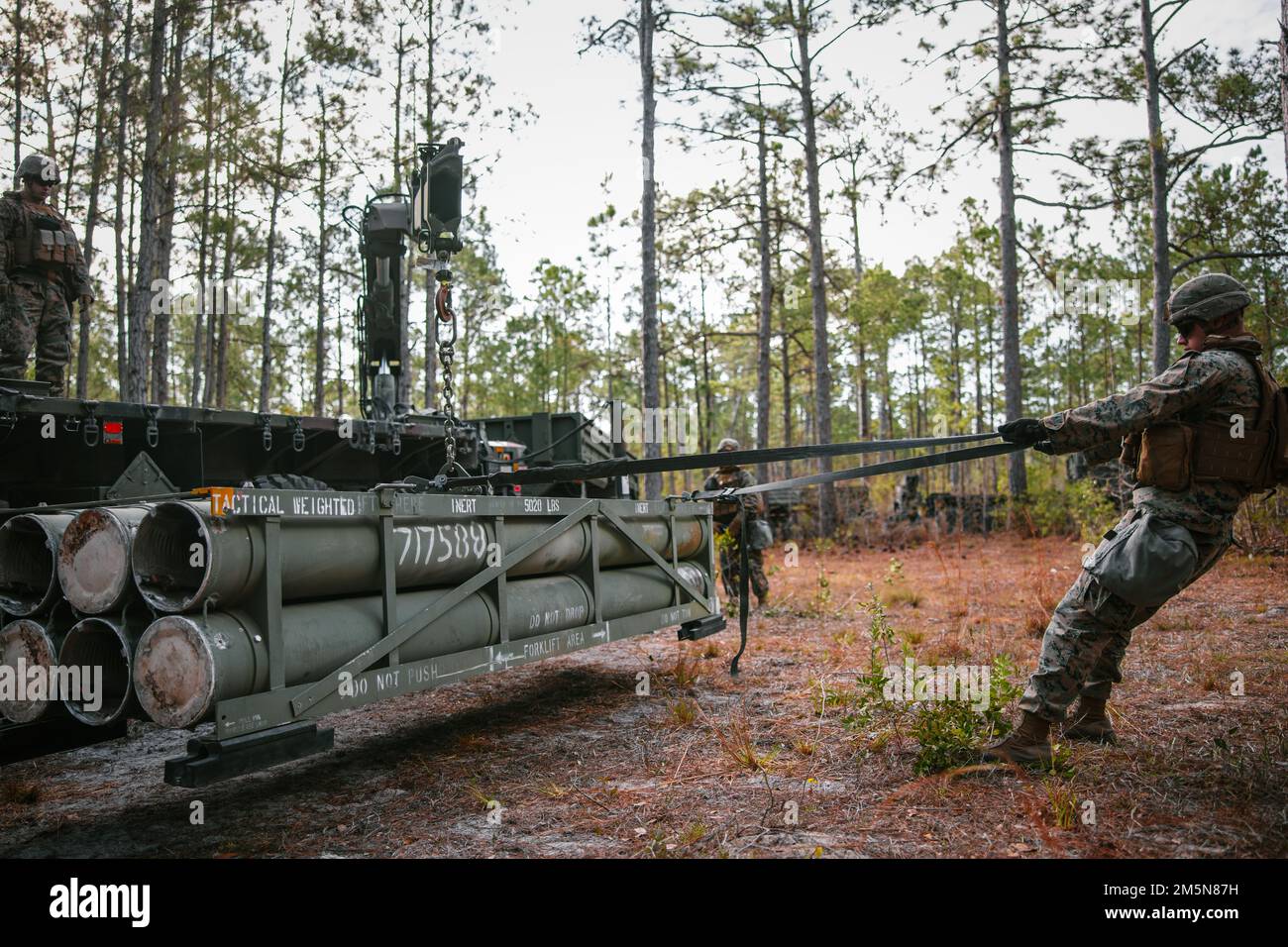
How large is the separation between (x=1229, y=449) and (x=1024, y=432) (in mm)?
936

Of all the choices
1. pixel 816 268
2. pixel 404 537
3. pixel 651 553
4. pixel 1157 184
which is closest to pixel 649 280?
pixel 816 268

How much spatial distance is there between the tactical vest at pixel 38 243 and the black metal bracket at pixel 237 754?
4628 millimetres

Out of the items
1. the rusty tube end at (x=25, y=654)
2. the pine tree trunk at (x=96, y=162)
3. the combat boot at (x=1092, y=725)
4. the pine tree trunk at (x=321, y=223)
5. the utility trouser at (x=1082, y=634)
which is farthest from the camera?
the pine tree trunk at (x=321, y=223)

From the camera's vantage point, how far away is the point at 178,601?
11.0 feet

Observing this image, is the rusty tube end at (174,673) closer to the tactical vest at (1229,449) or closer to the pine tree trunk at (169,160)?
the tactical vest at (1229,449)

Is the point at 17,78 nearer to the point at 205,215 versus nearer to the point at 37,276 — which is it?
the point at 205,215

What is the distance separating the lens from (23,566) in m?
3.87

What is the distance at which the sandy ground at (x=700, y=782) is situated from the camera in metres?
3.44

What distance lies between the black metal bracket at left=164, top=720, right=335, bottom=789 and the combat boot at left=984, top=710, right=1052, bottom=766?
118 inches

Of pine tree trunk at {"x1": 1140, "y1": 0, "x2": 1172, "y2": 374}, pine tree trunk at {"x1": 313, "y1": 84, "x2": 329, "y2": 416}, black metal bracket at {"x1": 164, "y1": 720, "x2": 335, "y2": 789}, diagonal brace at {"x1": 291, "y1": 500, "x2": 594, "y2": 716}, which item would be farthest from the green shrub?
pine tree trunk at {"x1": 313, "y1": 84, "x2": 329, "y2": 416}

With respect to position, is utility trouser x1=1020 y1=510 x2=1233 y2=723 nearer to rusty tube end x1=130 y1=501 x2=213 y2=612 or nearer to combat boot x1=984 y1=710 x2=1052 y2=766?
combat boot x1=984 y1=710 x2=1052 y2=766

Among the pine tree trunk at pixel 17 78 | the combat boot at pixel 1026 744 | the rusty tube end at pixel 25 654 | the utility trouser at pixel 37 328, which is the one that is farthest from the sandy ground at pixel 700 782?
the pine tree trunk at pixel 17 78
